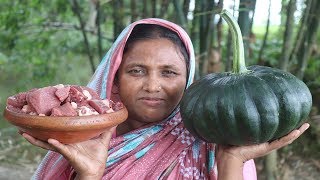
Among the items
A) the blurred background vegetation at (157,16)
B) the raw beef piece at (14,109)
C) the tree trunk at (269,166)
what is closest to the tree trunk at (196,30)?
the blurred background vegetation at (157,16)

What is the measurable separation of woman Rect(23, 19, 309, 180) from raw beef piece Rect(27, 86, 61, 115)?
29 cm

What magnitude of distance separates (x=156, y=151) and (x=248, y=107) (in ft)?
1.69

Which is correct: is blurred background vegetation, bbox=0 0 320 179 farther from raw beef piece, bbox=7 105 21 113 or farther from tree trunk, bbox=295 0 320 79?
raw beef piece, bbox=7 105 21 113

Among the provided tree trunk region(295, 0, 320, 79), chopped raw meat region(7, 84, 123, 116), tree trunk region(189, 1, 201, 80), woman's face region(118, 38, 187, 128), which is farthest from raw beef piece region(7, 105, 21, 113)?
tree trunk region(295, 0, 320, 79)

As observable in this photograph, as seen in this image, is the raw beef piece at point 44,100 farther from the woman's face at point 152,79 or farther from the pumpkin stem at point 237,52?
the pumpkin stem at point 237,52

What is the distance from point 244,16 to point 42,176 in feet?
4.49

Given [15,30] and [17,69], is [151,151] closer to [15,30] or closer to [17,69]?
[15,30]

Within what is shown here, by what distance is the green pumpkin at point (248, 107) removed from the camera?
5.06ft

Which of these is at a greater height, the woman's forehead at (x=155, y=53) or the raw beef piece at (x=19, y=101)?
the woman's forehead at (x=155, y=53)

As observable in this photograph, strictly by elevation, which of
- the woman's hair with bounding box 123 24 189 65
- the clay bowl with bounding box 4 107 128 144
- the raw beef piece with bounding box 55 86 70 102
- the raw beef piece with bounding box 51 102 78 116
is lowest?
the clay bowl with bounding box 4 107 128 144

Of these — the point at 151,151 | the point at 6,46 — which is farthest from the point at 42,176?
the point at 6,46

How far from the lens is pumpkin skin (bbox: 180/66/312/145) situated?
154 centimetres

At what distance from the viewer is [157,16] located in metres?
3.40

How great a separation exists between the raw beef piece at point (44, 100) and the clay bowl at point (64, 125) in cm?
4
